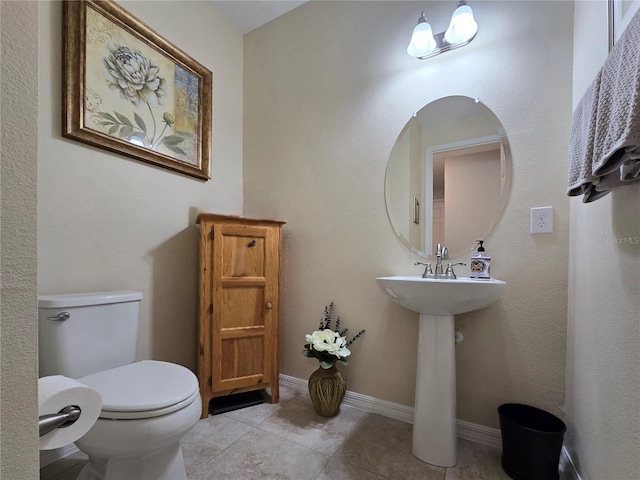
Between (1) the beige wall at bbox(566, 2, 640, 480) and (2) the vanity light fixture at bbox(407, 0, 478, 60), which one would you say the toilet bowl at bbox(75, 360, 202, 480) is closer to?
(1) the beige wall at bbox(566, 2, 640, 480)

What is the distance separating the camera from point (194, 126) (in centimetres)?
186

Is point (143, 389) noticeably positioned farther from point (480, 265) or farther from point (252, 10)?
point (252, 10)

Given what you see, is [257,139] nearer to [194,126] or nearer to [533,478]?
[194,126]

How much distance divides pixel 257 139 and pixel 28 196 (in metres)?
1.90

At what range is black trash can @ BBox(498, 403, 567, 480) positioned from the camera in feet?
3.52

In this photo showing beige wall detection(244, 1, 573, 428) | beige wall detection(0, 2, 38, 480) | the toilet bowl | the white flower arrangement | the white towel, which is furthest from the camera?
the white flower arrangement

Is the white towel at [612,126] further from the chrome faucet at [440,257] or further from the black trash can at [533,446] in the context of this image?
the black trash can at [533,446]

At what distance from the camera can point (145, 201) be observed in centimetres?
160

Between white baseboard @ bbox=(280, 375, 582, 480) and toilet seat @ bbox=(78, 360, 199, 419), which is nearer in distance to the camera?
toilet seat @ bbox=(78, 360, 199, 419)

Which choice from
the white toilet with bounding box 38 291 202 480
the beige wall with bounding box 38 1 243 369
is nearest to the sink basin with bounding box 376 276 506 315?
the white toilet with bounding box 38 291 202 480

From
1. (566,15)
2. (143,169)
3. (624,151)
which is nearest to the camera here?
(624,151)

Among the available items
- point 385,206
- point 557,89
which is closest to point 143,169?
point 385,206

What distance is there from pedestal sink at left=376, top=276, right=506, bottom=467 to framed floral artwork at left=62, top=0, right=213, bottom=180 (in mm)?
1494

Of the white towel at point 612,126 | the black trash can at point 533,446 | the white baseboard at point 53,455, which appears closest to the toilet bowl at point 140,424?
the white baseboard at point 53,455
